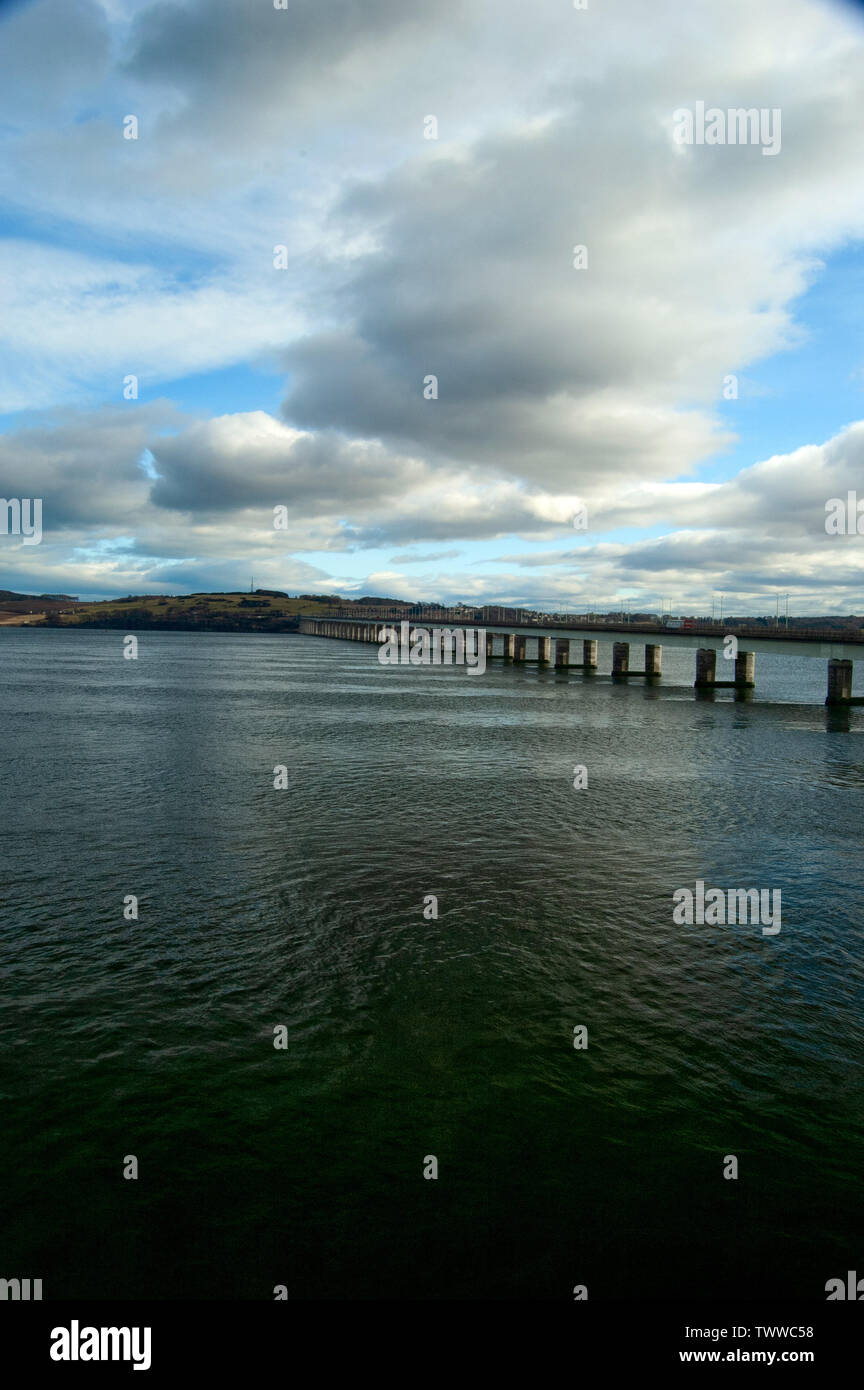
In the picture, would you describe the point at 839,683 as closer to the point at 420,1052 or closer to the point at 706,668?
the point at 706,668

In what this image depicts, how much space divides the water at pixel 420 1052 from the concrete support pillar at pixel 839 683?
55.5 metres

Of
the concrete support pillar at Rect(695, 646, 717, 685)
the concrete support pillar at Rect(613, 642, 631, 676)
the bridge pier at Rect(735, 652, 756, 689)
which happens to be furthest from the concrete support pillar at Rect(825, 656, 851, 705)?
the concrete support pillar at Rect(613, 642, 631, 676)

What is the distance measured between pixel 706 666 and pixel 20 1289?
3820 inches

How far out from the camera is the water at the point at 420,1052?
9125 millimetres

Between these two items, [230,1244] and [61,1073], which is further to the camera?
[61,1073]

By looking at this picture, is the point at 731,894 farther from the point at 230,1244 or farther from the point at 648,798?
the point at 230,1244

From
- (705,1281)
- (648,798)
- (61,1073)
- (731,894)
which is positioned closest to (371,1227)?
(705,1281)

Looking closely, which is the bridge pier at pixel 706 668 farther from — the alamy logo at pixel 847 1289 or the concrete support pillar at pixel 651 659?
the alamy logo at pixel 847 1289
